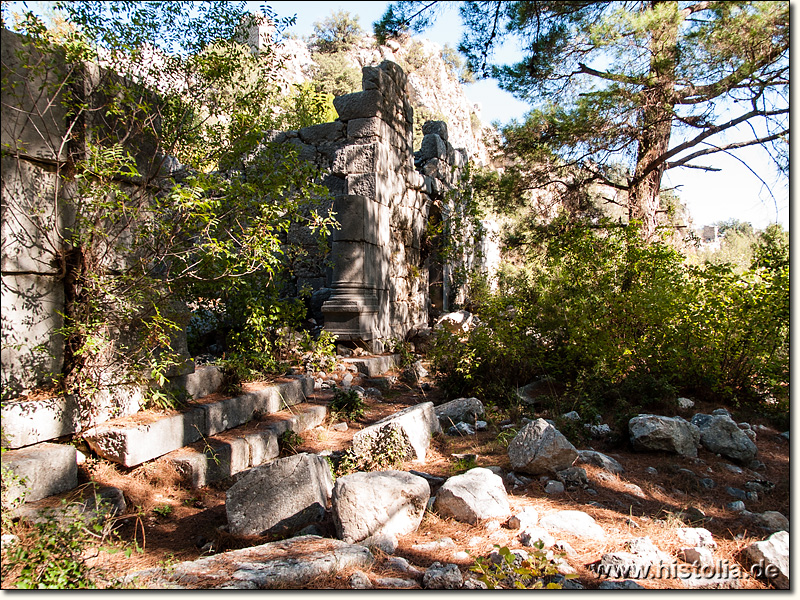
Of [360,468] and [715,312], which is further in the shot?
[715,312]

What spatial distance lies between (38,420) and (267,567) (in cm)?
174

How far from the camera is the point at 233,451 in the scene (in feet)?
12.7

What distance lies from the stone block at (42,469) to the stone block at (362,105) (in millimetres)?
5932

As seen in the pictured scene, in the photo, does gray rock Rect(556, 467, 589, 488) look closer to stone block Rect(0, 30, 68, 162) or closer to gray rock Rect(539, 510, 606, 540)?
gray rock Rect(539, 510, 606, 540)

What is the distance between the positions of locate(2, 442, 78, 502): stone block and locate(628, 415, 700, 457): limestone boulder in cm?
373

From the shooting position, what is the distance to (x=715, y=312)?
505cm

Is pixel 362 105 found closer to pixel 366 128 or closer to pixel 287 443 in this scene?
pixel 366 128

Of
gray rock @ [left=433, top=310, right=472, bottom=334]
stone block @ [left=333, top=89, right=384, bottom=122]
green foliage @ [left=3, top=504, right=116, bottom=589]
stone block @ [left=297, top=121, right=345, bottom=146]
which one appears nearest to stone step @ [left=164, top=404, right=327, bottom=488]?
green foliage @ [left=3, top=504, right=116, bottom=589]

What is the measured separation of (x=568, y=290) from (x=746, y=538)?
3177mm

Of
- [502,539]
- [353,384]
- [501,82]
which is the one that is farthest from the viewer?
[501,82]

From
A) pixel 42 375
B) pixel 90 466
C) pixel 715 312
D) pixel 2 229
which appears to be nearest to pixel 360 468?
pixel 90 466

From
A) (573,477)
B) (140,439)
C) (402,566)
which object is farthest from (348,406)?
(402,566)

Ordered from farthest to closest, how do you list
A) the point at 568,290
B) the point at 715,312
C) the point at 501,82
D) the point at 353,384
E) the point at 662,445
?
the point at 501,82
the point at 353,384
the point at 568,290
the point at 715,312
the point at 662,445

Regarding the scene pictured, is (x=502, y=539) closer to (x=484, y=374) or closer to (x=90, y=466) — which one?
(x=90, y=466)
